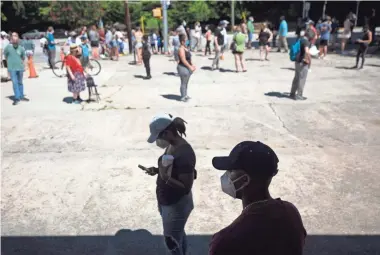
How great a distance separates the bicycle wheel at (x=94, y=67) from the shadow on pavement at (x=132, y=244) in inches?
433

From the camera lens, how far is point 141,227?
464 cm

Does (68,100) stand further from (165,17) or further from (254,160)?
(165,17)

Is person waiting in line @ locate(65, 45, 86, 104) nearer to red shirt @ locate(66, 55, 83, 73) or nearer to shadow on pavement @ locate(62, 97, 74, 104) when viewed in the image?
red shirt @ locate(66, 55, 83, 73)

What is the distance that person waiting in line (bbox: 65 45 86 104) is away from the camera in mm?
9961

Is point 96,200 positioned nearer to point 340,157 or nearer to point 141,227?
point 141,227

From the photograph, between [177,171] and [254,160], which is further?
[177,171]

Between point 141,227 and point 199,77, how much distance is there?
9.63m

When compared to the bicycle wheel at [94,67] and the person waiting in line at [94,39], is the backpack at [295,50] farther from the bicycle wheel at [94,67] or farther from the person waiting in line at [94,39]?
the person waiting in line at [94,39]

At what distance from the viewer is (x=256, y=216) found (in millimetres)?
1866

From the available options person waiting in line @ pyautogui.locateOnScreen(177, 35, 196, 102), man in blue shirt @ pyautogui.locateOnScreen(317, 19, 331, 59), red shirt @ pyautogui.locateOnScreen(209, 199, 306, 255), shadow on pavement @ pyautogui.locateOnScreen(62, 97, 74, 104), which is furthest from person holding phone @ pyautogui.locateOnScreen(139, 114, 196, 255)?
man in blue shirt @ pyautogui.locateOnScreen(317, 19, 331, 59)

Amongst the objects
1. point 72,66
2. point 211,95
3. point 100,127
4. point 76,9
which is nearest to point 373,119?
point 211,95

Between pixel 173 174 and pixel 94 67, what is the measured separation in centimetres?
1313

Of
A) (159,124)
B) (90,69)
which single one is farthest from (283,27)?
(159,124)

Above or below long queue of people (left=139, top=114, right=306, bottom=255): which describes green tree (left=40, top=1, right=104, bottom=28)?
above
